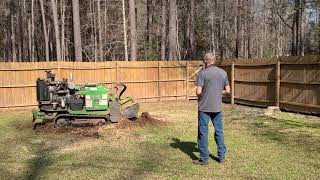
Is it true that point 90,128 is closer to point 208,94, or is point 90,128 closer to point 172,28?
point 208,94

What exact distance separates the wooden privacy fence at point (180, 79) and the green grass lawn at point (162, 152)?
176 cm

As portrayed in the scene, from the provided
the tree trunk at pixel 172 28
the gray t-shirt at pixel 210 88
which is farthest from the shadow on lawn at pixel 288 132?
the tree trunk at pixel 172 28

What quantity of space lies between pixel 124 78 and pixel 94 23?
2242 cm

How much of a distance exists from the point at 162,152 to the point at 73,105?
370 cm

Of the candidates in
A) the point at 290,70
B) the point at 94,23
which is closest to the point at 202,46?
the point at 94,23

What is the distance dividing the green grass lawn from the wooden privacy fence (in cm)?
176

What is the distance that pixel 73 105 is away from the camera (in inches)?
434

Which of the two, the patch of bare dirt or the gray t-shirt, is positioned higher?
the gray t-shirt

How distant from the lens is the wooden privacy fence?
1388cm

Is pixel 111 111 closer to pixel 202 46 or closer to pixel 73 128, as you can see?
pixel 73 128

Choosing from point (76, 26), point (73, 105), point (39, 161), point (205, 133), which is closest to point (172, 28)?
point (76, 26)

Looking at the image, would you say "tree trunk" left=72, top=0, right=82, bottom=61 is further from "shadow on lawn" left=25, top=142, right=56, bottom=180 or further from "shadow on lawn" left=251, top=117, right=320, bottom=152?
"shadow on lawn" left=25, top=142, right=56, bottom=180

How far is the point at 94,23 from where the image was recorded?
1550 inches

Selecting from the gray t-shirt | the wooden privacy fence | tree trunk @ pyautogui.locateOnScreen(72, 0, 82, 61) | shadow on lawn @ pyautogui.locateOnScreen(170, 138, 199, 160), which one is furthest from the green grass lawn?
tree trunk @ pyautogui.locateOnScreen(72, 0, 82, 61)
